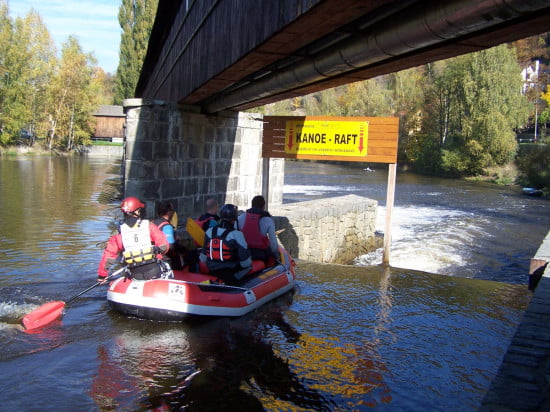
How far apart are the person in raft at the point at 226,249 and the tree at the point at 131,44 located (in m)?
50.6

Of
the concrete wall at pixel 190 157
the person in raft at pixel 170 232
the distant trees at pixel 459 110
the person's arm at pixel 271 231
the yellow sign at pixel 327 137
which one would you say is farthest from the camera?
the distant trees at pixel 459 110

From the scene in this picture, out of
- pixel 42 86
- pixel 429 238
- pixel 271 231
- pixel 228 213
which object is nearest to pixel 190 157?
pixel 271 231

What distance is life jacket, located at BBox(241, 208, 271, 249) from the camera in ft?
26.6

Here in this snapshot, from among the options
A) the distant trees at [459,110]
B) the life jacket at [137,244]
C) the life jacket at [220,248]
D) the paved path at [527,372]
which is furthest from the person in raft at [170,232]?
the distant trees at [459,110]

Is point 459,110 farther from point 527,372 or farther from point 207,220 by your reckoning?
point 527,372

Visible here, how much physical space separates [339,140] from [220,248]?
17.1 feet

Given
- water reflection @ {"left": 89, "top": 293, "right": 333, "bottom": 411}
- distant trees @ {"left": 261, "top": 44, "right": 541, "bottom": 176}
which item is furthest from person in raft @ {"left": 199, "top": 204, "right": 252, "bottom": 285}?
distant trees @ {"left": 261, "top": 44, "right": 541, "bottom": 176}

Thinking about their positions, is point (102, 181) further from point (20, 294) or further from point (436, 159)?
point (436, 159)

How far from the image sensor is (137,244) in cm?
660

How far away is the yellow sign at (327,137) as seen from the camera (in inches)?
438

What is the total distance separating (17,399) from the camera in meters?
4.62

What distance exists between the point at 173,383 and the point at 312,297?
355 centimetres

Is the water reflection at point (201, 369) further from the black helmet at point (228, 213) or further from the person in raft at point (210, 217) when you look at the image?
the person in raft at point (210, 217)

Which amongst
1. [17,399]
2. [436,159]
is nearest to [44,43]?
[436,159]
